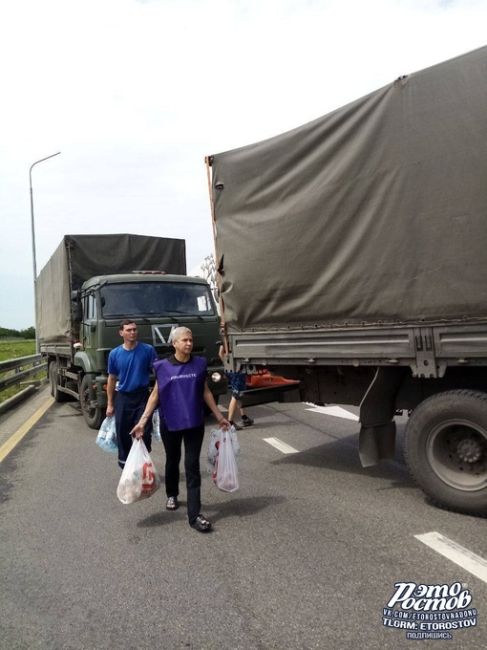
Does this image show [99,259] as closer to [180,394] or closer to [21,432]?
[21,432]

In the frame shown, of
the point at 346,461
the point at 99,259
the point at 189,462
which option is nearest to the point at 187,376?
the point at 189,462

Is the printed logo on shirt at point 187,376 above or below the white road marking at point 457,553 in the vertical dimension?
above

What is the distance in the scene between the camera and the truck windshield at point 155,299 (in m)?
9.09

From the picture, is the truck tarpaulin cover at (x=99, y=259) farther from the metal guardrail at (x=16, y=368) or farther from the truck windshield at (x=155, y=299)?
the truck windshield at (x=155, y=299)

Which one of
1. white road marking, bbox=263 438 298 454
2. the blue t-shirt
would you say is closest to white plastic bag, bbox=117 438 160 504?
the blue t-shirt

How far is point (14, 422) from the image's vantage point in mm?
10094

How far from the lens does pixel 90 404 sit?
9.12 metres

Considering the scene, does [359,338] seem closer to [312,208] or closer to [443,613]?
[312,208]

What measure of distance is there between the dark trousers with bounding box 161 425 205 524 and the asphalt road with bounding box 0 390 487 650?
7.9 inches

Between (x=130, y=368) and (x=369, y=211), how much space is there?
276cm

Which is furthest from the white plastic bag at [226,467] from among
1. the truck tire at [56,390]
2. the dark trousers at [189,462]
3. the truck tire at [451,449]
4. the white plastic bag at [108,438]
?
the truck tire at [56,390]

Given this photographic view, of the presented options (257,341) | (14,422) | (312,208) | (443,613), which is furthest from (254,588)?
(14,422)

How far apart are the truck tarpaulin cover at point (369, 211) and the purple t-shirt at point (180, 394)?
136 centimetres

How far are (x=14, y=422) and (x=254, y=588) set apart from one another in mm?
8209
